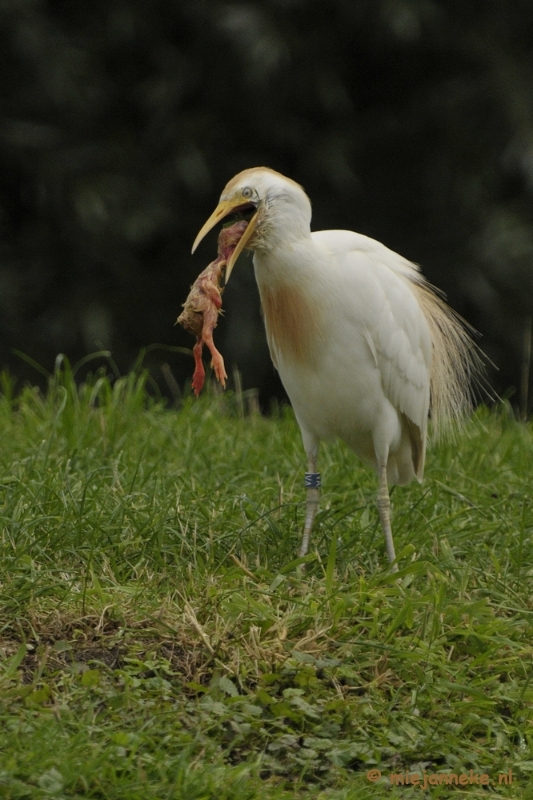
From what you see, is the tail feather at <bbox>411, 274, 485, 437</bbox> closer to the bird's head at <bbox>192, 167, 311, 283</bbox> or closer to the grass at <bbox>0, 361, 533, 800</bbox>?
the grass at <bbox>0, 361, 533, 800</bbox>

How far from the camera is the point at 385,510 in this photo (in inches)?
148

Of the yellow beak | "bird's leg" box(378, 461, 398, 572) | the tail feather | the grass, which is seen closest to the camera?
the grass

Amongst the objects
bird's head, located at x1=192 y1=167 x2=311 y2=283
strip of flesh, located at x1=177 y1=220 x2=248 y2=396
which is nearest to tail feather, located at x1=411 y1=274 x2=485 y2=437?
bird's head, located at x1=192 y1=167 x2=311 y2=283

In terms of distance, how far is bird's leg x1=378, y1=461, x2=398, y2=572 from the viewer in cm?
370

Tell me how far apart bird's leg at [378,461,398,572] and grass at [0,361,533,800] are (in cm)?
7

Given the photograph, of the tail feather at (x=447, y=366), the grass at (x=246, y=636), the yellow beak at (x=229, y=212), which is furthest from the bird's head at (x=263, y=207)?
the grass at (x=246, y=636)

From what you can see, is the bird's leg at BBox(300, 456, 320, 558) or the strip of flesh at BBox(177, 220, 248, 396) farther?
the bird's leg at BBox(300, 456, 320, 558)

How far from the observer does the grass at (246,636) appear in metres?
2.61

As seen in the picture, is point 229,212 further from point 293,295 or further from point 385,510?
point 385,510

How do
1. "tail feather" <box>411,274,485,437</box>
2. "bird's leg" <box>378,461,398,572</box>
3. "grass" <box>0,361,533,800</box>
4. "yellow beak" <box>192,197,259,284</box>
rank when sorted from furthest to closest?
"tail feather" <box>411,274,485,437</box> < "bird's leg" <box>378,461,398,572</box> < "yellow beak" <box>192,197,259,284</box> < "grass" <box>0,361,533,800</box>

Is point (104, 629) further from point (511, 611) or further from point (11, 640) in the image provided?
point (511, 611)

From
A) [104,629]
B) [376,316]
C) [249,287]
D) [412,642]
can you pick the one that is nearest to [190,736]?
[104,629]

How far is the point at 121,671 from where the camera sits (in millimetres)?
2844

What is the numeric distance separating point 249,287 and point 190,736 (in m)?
4.81
